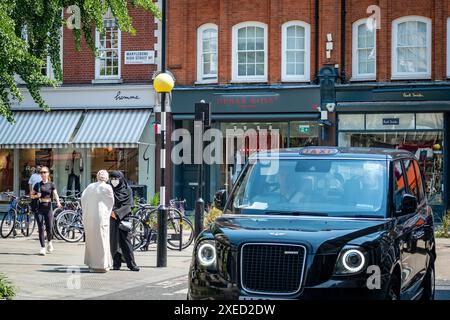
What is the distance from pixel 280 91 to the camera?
Result: 2611cm

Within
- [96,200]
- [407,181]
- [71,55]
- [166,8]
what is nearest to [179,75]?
[166,8]

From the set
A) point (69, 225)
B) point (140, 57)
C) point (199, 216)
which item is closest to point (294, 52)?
point (140, 57)

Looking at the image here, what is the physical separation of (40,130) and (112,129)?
2.92m

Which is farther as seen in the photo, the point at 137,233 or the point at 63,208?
the point at 63,208

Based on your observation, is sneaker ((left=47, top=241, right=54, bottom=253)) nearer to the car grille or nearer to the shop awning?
the car grille

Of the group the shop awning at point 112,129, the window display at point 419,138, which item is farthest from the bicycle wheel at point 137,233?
the window display at point 419,138

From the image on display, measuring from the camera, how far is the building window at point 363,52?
1015 inches

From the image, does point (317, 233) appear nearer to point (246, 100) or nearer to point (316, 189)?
point (316, 189)

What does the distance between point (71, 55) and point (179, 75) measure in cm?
435

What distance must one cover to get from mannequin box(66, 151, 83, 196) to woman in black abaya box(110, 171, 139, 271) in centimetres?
1491

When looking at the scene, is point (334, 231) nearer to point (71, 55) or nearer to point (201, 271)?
point (201, 271)

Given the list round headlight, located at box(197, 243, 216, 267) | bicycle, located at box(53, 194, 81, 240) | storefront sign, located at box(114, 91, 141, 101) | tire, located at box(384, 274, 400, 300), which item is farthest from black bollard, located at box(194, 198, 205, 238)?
storefront sign, located at box(114, 91, 141, 101)

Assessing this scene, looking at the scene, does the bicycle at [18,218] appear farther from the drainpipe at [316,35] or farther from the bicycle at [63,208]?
the drainpipe at [316,35]

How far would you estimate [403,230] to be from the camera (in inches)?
324
